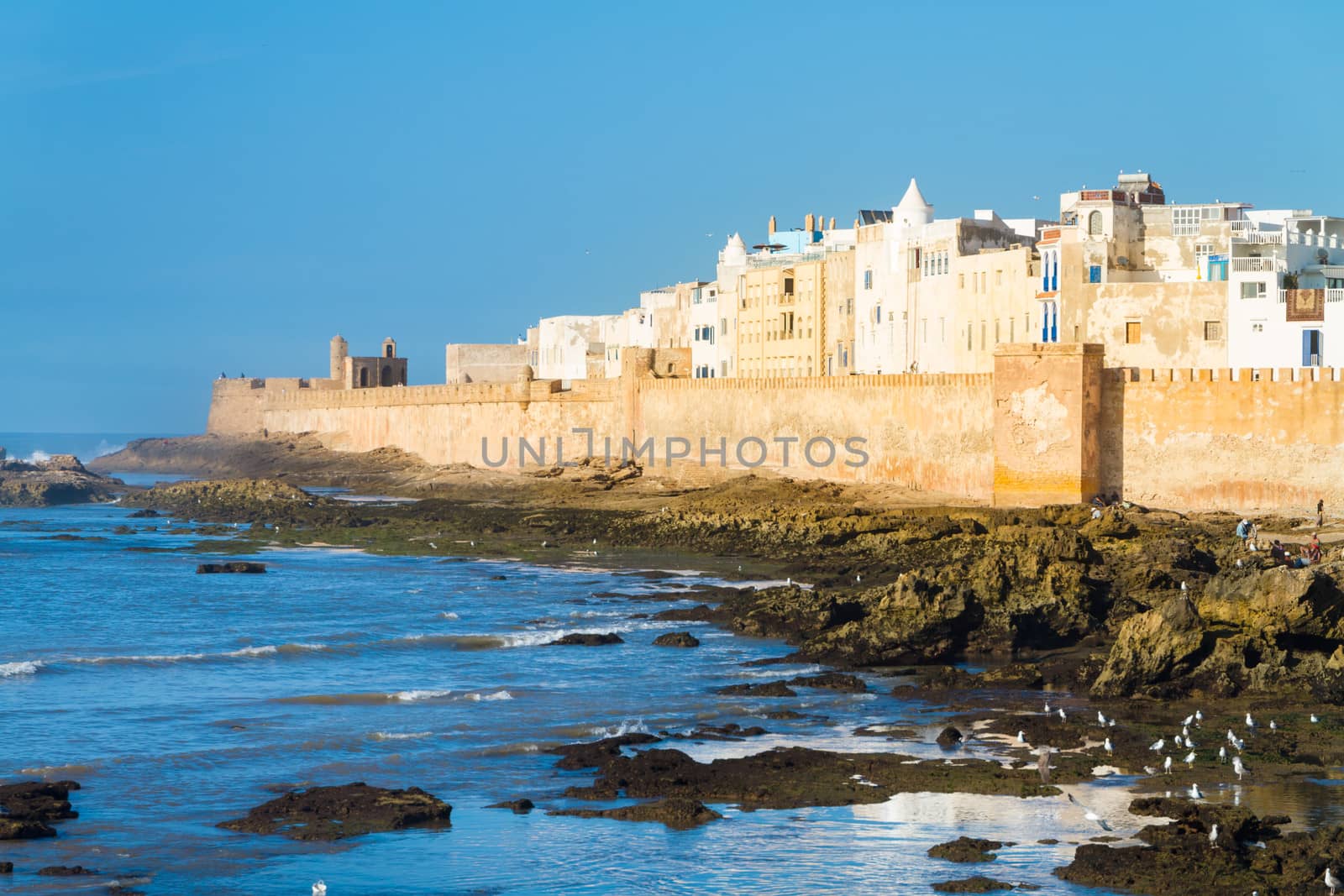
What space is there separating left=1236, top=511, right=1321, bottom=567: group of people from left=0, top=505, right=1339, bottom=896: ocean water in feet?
25.5

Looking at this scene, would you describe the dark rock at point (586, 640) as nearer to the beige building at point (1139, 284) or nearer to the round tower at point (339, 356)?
the beige building at point (1139, 284)

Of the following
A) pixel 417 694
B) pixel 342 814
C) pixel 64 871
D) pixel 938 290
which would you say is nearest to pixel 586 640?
pixel 417 694

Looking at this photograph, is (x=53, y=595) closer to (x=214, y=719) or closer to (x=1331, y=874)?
(x=214, y=719)

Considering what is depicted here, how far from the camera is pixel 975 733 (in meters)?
15.0

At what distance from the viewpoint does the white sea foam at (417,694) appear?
17703 millimetres

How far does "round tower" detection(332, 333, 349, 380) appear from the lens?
77.3 metres

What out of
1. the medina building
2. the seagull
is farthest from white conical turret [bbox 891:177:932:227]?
the seagull

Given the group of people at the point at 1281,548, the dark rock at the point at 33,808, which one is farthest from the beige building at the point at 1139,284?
the dark rock at the point at 33,808

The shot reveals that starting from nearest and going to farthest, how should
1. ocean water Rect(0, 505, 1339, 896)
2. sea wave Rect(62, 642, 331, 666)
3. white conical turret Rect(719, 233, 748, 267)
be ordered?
ocean water Rect(0, 505, 1339, 896) < sea wave Rect(62, 642, 331, 666) < white conical turret Rect(719, 233, 748, 267)

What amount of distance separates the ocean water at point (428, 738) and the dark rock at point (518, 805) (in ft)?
0.32

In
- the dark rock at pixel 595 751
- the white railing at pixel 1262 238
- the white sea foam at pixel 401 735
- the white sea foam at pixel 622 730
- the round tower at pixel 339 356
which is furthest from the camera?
the round tower at pixel 339 356

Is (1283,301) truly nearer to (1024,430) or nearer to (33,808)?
(1024,430)

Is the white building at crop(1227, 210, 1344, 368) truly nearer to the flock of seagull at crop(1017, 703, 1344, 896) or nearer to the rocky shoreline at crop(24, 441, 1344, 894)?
the rocky shoreline at crop(24, 441, 1344, 894)

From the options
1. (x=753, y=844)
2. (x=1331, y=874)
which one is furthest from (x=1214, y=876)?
(x=753, y=844)
